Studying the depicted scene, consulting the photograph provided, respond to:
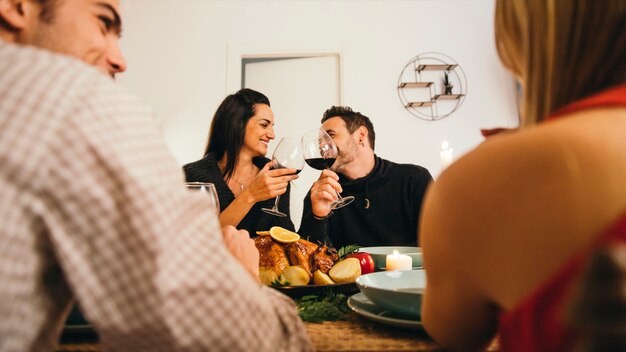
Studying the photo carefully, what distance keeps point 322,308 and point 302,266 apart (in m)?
0.31

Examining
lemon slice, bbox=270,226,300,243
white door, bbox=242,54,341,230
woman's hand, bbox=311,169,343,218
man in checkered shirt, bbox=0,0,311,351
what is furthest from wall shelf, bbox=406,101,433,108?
man in checkered shirt, bbox=0,0,311,351

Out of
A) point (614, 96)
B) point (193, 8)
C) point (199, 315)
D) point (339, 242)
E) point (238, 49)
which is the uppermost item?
point (193, 8)

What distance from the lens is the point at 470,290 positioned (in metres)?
0.43

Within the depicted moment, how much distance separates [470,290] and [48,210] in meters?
0.45

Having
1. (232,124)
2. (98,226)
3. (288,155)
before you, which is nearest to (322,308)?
(98,226)

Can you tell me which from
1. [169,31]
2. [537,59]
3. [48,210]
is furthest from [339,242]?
[169,31]

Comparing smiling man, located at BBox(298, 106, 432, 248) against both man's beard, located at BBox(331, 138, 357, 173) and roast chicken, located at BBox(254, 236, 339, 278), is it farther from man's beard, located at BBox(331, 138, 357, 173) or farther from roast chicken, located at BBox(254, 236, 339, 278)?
roast chicken, located at BBox(254, 236, 339, 278)

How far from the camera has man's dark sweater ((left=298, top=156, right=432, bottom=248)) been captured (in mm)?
2223

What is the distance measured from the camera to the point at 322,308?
65cm

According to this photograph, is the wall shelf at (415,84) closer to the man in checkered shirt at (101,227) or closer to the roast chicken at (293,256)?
the roast chicken at (293,256)

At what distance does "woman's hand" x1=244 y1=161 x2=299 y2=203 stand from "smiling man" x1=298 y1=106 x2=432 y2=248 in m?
0.56

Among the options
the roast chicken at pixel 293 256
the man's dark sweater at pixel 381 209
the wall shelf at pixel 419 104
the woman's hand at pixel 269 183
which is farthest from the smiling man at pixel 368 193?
the roast chicken at pixel 293 256

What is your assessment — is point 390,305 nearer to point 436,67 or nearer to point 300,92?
point 300,92

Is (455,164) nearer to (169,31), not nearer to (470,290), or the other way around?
(470,290)
